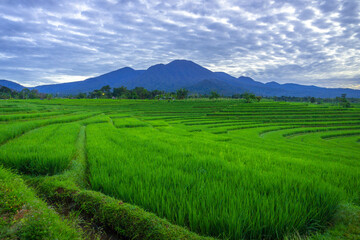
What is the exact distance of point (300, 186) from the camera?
298 centimetres

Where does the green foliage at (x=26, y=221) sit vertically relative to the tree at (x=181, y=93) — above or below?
below

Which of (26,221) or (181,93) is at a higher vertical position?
(181,93)

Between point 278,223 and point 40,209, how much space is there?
120 inches

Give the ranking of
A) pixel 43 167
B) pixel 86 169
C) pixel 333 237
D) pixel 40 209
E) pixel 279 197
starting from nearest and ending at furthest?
pixel 333 237
pixel 40 209
pixel 279 197
pixel 43 167
pixel 86 169

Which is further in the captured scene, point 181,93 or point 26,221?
point 181,93

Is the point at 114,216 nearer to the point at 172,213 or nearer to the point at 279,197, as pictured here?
the point at 172,213

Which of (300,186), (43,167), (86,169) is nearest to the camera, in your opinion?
(300,186)

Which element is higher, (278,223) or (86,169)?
(278,223)

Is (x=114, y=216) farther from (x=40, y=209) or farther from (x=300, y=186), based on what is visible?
(x=300, y=186)

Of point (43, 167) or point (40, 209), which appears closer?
point (40, 209)

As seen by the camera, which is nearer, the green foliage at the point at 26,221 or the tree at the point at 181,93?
the green foliage at the point at 26,221

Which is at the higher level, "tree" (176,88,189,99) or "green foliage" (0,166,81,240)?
"tree" (176,88,189,99)

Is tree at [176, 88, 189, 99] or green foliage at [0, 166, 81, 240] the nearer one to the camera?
green foliage at [0, 166, 81, 240]

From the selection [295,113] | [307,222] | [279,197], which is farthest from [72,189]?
[295,113]
